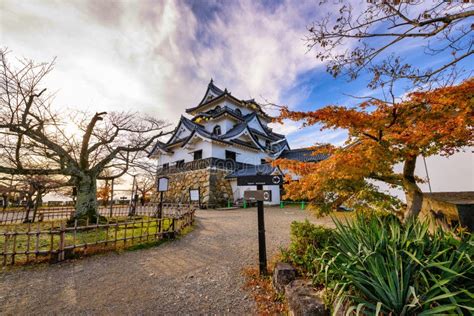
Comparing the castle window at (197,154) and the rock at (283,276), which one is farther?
the castle window at (197,154)

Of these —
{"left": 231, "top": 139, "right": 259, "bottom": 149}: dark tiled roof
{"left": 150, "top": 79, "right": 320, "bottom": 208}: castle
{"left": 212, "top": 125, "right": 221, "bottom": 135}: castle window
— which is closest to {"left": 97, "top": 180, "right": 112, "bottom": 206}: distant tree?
{"left": 150, "top": 79, "right": 320, "bottom": 208}: castle

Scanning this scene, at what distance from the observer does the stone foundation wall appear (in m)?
17.3

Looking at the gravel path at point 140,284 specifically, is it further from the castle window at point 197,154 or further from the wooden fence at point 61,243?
the castle window at point 197,154

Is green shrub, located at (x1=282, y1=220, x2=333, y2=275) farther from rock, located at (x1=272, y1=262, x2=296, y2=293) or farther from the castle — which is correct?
the castle

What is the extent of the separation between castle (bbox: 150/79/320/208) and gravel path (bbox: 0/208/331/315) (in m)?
11.1

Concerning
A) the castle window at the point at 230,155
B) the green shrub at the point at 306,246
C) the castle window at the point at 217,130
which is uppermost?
the castle window at the point at 217,130

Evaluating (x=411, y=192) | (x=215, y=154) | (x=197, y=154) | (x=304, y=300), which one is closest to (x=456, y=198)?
(x=411, y=192)

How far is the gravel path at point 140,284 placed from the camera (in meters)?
3.10

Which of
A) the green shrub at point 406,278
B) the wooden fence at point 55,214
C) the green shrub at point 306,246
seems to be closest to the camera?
the green shrub at point 406,278

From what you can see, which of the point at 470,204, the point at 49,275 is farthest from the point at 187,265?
the point at 470,204

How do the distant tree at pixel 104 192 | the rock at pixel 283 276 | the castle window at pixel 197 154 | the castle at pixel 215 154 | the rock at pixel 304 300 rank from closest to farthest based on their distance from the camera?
the rock at pixel 304 300
the rock at pixel 283 276
the castle at pixel 215 154
the castle window at pixel 197 154
the distant tree at pixel 104 192

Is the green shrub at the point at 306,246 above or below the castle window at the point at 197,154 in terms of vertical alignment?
below

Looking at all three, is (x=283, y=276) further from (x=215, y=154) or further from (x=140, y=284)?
(x=215, y=154)

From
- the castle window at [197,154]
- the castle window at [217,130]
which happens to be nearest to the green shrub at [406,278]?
the castle window at [197,154]
